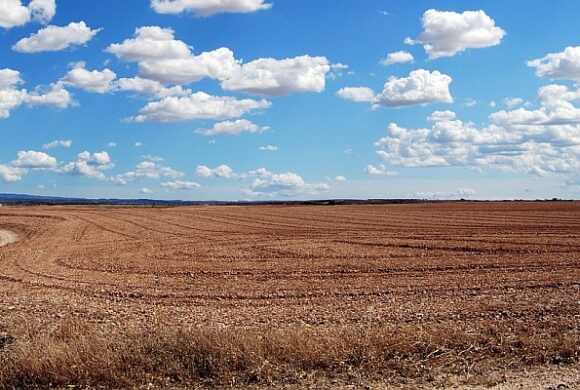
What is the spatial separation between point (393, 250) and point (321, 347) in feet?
63.5

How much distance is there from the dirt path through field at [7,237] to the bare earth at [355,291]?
252 inches

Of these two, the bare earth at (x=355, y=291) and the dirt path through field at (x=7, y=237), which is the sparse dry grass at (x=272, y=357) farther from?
the dirt path through field at (x=7, y=237)

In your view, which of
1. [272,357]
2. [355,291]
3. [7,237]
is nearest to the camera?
[272,357]

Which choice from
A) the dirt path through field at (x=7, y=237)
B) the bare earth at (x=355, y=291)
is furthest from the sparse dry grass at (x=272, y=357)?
the dirt path through field at (x=7, y=237)

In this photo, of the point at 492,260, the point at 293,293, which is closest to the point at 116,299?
the point at 293,293

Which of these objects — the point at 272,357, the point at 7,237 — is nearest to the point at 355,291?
the point at 272,357

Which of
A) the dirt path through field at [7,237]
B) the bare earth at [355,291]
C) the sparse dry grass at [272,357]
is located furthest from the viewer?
the dirt path through field at [7,237]

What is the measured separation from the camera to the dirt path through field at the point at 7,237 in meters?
39.4

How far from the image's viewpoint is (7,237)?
4391 centimetres

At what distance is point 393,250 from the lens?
27.6 m

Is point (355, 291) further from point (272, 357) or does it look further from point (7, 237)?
point (7, 237)

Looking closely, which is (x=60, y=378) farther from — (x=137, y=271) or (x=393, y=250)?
(x=393, y=250)

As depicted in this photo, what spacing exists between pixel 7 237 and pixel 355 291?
34269mm

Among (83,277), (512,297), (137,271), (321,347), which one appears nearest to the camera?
(321,347)
